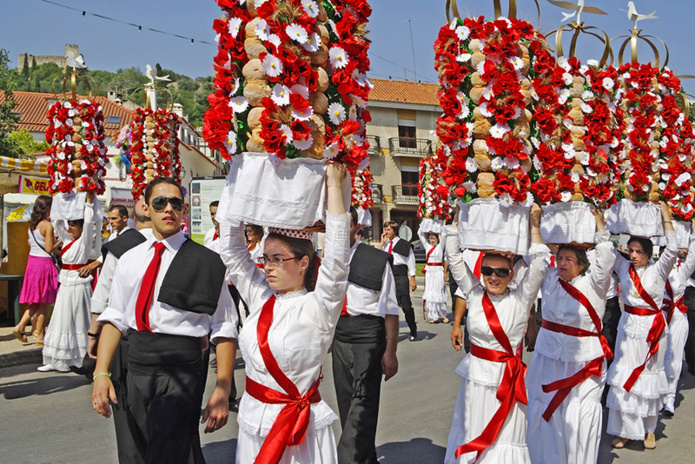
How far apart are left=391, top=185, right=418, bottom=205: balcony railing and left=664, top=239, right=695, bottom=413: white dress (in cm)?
4294

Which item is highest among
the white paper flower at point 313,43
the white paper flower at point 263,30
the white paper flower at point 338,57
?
the white paper flower at point 263,30

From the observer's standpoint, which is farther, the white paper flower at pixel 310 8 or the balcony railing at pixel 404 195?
the balcony railing at pixel 404 195

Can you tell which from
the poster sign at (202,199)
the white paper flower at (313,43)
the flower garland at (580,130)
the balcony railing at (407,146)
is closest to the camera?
the white paper flower at (313,43)

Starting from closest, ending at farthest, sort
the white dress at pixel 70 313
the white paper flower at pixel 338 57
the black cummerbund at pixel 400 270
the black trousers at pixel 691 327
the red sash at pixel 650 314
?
the white paper flower at pixel 338 57, the red sash at pixel 650 314, the white dress at pixel 70 313, the black trousers at pixel 691 327, the black cummerbund at pixel 400 270

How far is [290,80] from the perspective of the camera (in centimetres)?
349

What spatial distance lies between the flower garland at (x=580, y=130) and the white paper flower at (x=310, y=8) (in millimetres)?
2458

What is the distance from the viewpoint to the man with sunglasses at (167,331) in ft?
14.1

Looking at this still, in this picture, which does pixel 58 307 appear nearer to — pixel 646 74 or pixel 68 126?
pixel 68 126

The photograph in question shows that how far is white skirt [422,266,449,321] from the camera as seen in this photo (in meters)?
16.3

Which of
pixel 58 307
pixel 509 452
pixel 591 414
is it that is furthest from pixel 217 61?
pixel 58 307

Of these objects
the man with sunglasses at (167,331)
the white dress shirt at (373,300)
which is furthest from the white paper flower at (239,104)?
the white dress shirt at (373,300)

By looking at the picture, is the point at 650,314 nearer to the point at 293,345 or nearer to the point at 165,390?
the point at 293,345

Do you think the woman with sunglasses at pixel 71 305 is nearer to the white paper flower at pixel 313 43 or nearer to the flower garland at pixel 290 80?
the flower garland at pixel 290 80

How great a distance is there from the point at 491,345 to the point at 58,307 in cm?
734
